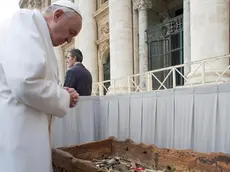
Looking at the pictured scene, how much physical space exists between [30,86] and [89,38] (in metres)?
14.0

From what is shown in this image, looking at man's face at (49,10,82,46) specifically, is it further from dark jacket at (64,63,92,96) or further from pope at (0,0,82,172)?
dark jacket at (64,63,92,96)

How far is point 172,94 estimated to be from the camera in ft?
10.6

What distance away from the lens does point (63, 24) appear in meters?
1.38

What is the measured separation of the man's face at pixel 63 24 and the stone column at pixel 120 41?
9.35m

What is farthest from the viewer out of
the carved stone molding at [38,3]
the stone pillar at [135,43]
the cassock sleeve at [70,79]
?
the carved stone molding at [38,3]

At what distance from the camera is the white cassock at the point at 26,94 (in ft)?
3.86

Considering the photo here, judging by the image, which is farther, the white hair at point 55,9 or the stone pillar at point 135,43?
the stone pillar at point 135,43

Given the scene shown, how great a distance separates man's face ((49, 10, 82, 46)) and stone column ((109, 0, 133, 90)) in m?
9.35

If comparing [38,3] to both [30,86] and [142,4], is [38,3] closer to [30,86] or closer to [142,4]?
[142,4]

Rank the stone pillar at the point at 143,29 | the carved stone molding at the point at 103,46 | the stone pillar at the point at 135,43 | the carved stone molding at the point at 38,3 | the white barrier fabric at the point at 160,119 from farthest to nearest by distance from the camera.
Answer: the carved stone molding at the point at 38,3 → the carved stone molding at the point at 103,46 → the stone pillar at the point at 135,43 → the stone pillar at the point at 143,29 → the white barrier fabric at the point at 160,119

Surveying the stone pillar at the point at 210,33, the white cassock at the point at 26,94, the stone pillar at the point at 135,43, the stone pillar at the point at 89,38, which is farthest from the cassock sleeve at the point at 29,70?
the stone pillar at the point at 89,38

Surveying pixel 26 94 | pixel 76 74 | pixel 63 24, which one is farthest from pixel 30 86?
pixel 76 74

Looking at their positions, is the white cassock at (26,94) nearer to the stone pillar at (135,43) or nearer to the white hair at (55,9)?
the white hair at (55,9)

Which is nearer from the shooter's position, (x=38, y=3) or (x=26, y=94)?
(x=26, y=94)
